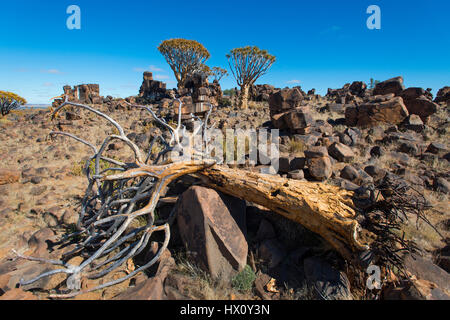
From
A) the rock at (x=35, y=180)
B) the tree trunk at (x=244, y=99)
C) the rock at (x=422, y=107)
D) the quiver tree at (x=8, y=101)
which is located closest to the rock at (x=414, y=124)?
the rock at (x=422, y=107)

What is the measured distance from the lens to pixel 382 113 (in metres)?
9.34

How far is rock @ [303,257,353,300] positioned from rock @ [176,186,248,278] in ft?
2.79

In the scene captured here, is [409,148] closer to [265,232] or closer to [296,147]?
[296,147]

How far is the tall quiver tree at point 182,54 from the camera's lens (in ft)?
82.4

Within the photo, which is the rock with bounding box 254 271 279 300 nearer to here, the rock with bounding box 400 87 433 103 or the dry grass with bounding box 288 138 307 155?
the dry grass with bounding box 288 138 307 155

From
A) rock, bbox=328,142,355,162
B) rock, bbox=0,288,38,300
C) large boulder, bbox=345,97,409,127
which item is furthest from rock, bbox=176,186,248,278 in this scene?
large boulder, bbox=345,97,409,127

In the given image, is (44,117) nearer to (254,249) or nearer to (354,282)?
(254,249)

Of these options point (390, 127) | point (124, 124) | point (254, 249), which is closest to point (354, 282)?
point (254, 249)

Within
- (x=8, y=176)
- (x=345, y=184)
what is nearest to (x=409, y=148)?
(x=345, y=184)

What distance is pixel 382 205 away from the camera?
2641mm

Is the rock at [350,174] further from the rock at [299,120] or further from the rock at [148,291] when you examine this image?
the rock at [148,291]

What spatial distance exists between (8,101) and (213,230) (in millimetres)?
25480

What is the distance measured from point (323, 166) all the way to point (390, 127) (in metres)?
6.35

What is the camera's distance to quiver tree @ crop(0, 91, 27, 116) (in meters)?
17.5
